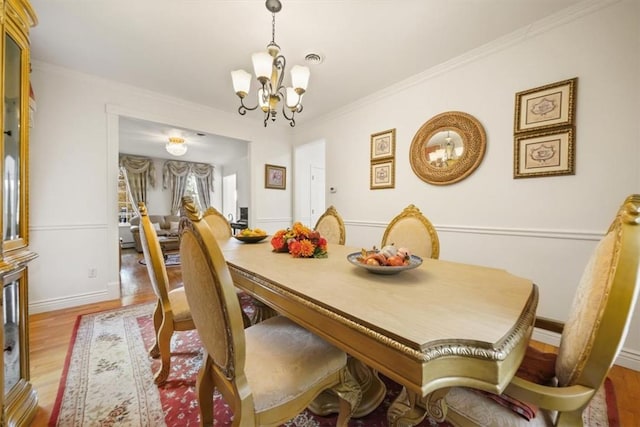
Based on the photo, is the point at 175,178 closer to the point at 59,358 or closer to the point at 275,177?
the point at 275,177

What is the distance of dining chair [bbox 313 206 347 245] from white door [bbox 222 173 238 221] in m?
5.66

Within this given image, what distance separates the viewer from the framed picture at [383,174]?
9.81 feet

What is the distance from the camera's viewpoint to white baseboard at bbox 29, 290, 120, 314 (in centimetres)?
242

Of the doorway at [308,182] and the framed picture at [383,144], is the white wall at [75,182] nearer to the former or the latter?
the doorway at [308,182]

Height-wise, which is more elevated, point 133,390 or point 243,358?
point 243,358

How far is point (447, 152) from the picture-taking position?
2484 mm

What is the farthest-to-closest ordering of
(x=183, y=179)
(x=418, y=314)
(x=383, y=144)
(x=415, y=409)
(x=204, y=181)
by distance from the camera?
(x=204, y=181) → (x=183, y=179) → (x=383, y=144) → (x=415, y=409) → (x=418, y=314)

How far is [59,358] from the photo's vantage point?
170cm

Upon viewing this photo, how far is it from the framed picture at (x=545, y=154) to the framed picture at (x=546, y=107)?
0.07 m

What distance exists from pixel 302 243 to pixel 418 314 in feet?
2.93

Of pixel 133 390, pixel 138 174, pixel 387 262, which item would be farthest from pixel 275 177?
pixel 138 174

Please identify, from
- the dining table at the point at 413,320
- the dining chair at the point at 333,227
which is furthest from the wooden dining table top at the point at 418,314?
the dining chair at the point at 333,227

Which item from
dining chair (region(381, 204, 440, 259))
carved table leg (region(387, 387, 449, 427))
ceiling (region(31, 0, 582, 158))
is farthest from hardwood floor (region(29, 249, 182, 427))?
ceiling (region(31, 0, 582, 158))

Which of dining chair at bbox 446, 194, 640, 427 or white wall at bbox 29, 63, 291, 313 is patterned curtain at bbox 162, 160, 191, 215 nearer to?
white wall at bbox 29, 63, 291, 313
